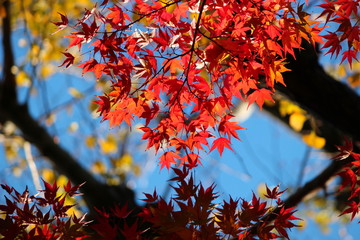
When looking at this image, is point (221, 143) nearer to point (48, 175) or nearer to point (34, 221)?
point (34, 221)

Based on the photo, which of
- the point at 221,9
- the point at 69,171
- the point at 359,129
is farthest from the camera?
the point at 69,171

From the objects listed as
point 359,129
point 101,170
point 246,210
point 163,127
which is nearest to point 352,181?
point 246,210

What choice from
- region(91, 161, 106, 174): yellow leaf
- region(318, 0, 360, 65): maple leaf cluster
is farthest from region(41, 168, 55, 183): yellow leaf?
region(318, 0, 360, 65): maple leaf cluster

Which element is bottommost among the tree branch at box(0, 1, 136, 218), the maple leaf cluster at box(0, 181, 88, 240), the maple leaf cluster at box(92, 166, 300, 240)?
the maple leaf cluster at box(92, 166, 300, 240)

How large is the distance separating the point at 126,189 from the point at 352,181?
103 inches

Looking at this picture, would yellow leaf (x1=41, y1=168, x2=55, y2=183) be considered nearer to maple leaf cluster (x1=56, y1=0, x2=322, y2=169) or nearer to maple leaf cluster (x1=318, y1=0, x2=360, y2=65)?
maple leaf cluster (x1=56, y1=0, x2=322, y2=169)

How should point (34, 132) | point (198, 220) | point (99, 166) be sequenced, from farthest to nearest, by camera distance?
point (99, 166)
point (34, 132)
point (198, 220)

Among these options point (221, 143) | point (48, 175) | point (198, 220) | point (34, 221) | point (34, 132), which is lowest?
point (198, 220)

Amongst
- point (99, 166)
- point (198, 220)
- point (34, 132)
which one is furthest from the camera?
point (99, 166)

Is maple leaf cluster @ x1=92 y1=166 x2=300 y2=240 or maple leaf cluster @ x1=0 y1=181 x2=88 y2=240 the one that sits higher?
maple leaf cluster @ x1=0 y1=181 x2=88 y2=240

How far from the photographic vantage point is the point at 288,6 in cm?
161

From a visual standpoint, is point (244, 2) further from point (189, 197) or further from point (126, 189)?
point (126, 189)

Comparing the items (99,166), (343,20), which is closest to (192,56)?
(343,20)

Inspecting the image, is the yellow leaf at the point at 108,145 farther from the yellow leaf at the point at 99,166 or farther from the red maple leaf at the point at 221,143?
the red maple leaf at the point at 221,143
